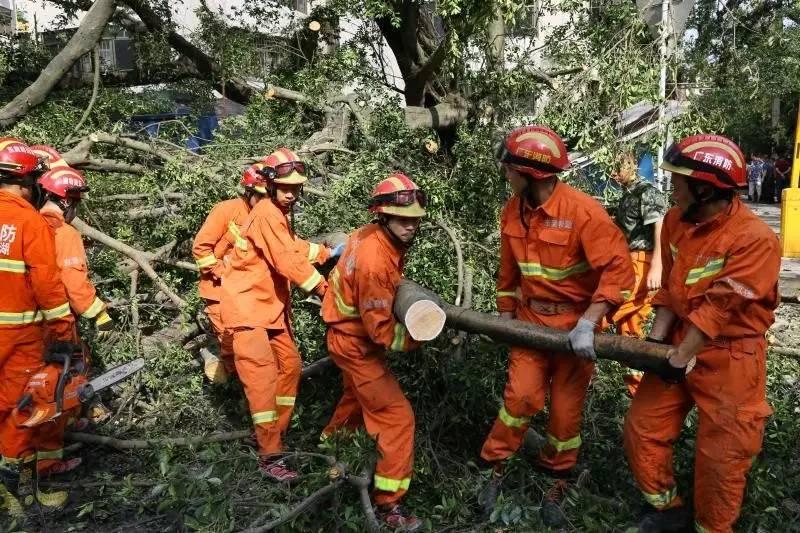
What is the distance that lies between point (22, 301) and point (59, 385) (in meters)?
0.51

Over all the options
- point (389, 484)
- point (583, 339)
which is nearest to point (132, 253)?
point (389, 484)

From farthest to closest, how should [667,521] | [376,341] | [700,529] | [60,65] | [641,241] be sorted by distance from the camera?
[60,65] < [641,241] < [376,341] < [667,521] < [700,529]

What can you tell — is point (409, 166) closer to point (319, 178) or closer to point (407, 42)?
point (319, 178)

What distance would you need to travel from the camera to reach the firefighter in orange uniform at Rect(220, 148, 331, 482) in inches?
152

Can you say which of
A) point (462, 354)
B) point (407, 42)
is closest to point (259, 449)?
point (462, 354)

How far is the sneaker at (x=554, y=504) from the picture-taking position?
3098 millimetres

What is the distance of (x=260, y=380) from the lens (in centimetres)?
389

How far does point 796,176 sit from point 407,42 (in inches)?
236

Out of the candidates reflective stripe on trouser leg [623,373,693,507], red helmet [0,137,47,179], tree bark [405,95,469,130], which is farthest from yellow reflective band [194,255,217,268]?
tree bark [405,95,469,130]

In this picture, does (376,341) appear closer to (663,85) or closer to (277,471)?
(277,471)

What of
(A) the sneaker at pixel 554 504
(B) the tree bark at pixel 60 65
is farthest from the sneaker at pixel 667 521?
(B) the tree bark at pixel 60 65

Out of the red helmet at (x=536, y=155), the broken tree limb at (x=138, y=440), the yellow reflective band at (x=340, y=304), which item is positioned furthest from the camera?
the broken tree limb at (x=138, y=440)

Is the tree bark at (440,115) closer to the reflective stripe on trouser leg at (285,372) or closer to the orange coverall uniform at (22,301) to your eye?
the reflective stripe on trouser leg at (285,372)

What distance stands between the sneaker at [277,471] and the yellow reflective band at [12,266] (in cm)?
169
